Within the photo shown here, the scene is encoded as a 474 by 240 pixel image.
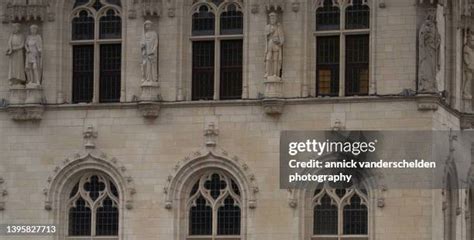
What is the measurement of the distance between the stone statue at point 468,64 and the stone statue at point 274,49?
6.70 m

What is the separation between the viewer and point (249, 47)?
45969mm

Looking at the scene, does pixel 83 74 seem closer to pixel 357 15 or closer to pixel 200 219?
pixel 200 219

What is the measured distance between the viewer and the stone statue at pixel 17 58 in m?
47.2

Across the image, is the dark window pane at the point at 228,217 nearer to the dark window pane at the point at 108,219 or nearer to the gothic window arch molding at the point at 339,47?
the dark window pane at the point at 108,219

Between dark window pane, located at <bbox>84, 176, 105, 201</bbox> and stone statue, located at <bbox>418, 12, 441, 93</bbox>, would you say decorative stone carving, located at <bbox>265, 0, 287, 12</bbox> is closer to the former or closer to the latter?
stone statue, located at <bbox>418, 12, 441, 93</bbox>

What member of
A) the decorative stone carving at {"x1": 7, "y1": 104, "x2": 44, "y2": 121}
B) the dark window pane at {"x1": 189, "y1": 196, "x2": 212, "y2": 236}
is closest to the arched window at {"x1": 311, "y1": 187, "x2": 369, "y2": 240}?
the dark window pane at {"x1": 189, "y1": 196, "x2": 212, "y2": 236}

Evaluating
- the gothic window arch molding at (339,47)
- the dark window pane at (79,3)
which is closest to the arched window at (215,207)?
the gothic window arch molding at (339,47)

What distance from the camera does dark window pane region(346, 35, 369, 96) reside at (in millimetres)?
45219

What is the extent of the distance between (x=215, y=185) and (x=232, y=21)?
464cm

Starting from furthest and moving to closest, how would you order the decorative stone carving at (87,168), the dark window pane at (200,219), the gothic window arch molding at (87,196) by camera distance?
1. the gothic window arch molding at (87,196)
2. the decorative stone carving at (87,168)
3. the dark window pane at (200,219)

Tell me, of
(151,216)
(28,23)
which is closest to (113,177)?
(151,216)

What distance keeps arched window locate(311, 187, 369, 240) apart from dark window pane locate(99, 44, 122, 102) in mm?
6615

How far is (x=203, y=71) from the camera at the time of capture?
46469 mm

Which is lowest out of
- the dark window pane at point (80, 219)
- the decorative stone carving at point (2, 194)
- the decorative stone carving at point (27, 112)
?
the dark window pane at point (80, 219)
